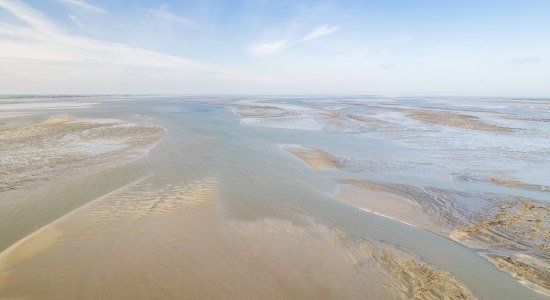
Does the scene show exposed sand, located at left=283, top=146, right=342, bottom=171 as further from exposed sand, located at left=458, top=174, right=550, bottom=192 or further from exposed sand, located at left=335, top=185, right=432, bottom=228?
exposed sand, located at left=458, top=174, right=550, bottom=192

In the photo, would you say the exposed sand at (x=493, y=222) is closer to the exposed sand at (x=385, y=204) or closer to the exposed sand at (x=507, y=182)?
the exposed sand at (x=385, y=204)

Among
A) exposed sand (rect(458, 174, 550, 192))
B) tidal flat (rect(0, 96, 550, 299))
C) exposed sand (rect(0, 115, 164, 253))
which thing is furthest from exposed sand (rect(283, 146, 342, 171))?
exposed sand (rect(0, 115, 164, 253))

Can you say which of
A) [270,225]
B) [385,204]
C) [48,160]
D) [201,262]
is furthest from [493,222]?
[48,160]

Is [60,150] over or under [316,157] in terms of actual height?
over

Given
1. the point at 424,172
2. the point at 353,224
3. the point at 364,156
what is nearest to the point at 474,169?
the point at 424,172

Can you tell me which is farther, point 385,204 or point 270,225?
point 385,204

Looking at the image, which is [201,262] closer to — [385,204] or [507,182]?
[385,204]
